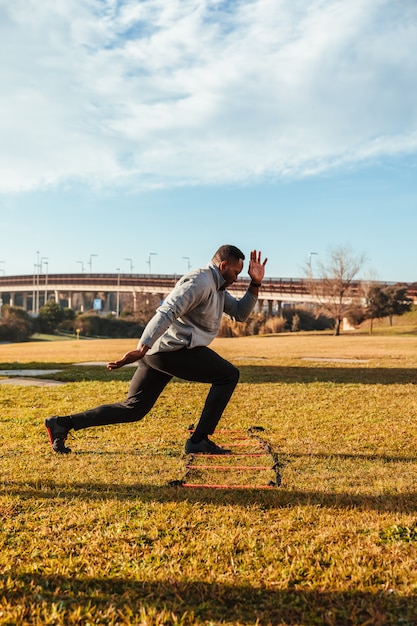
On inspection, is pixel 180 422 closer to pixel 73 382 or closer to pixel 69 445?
pixel 69 445

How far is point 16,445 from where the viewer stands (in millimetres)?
6203

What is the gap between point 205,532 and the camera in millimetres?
3498

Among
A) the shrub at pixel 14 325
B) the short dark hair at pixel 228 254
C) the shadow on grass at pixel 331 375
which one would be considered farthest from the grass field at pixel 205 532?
the shrub at pixel 14 325

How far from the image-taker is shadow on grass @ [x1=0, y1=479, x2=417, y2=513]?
4.04 metres

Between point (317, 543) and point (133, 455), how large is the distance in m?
2.70

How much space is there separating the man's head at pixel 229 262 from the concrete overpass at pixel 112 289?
58762 mm

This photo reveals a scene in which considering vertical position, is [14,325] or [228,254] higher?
[228,254]

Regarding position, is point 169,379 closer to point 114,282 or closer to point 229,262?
point 229,262

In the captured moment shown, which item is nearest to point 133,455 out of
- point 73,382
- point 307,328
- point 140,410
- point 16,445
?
point 140,410

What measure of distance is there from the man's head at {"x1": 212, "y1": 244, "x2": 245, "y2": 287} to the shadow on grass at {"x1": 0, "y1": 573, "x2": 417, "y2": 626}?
293cm

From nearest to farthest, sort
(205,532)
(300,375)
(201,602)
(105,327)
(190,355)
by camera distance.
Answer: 1. (201,602)
2. (205,532)
3. (190,355)
4. (300,375)
5. (105,327)

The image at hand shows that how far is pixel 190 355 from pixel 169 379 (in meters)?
0.31

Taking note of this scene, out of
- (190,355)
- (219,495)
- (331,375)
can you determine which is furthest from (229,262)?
(331,375)

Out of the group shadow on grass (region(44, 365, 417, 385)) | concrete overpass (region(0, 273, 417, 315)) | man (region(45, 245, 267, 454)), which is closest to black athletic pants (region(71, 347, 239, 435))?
man (region(45, 245, 267, 454))
